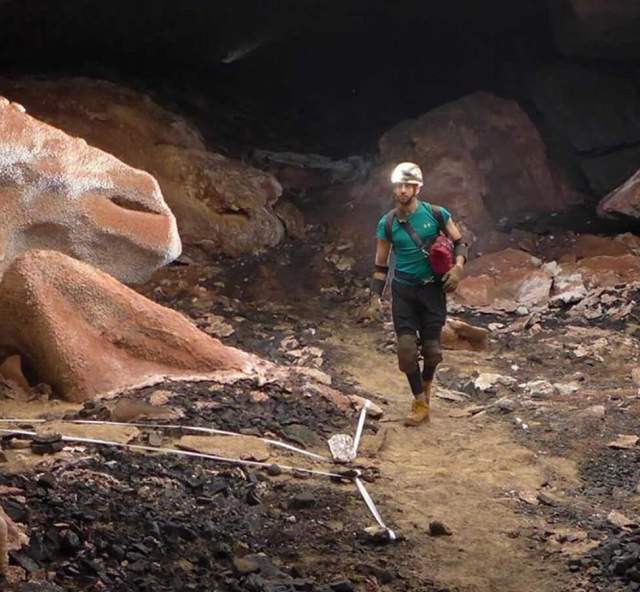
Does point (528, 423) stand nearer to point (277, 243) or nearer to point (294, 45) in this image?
point (277, 243)

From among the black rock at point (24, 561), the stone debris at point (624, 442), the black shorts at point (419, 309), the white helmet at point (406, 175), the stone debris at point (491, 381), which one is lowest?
the stone debris at point (491, 381)

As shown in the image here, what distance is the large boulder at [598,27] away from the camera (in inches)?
418

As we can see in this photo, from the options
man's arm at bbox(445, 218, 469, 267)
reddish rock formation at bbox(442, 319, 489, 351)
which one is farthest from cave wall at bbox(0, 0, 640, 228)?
man's arm at bbox(445, 218, 469, 267)

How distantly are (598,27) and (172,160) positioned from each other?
200 inches

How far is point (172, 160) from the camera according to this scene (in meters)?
11.2

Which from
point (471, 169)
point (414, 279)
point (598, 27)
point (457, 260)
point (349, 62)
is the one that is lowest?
point (414, 279)

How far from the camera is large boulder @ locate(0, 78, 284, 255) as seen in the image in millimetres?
11091

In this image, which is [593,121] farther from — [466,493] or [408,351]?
[466,493]

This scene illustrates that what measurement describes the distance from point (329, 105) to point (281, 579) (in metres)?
11.2

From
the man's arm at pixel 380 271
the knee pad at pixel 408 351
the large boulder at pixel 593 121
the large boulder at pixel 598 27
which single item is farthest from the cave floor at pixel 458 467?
the large boulder at pixel 598 27

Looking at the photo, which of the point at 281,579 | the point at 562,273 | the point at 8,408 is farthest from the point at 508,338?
the point at 281,579

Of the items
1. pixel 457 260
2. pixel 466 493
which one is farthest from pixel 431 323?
pixel 466 493

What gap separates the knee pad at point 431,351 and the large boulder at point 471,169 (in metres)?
4.91

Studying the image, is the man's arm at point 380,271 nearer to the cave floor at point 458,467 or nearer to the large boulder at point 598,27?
the cave floor at point 458,467
